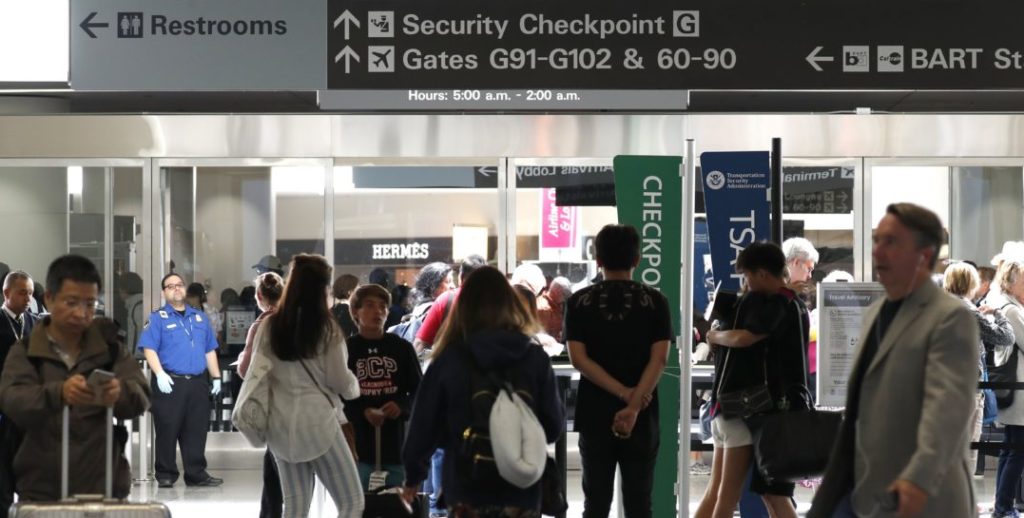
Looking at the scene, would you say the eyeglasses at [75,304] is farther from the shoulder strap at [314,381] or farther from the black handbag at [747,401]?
the black handbag at [747,401]

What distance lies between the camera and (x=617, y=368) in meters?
6.43

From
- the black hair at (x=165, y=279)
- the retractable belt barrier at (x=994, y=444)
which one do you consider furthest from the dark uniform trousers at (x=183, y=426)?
the retractable belt barrier at (x=994, y=444)

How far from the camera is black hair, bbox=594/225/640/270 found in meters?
6.46

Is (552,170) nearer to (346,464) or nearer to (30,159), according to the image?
(30,159)

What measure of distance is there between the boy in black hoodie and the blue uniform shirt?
4.31m

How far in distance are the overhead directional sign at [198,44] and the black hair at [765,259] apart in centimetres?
206

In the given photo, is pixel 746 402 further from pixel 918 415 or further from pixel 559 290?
pixel 559 290

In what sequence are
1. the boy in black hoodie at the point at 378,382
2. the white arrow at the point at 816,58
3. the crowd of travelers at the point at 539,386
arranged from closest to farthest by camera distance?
1. the crowd of travelers at the point at 539,386
2. the white arrow at the point at 816,58
3. the boy in black hoodie at the point at 378,382

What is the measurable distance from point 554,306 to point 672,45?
5.22 metres

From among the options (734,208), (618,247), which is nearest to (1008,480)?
(734,208)

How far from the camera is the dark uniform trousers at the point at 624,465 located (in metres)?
6.40

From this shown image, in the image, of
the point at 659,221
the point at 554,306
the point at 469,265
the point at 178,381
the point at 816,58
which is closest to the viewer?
the point at 816,58

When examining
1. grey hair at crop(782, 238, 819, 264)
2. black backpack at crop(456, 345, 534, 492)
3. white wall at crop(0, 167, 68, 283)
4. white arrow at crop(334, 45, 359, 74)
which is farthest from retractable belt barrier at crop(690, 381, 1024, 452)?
white wall at crop(0, 167, 68, 283)

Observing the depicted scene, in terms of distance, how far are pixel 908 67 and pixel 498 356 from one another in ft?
7.45
